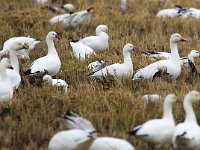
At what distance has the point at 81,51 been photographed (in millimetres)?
8781

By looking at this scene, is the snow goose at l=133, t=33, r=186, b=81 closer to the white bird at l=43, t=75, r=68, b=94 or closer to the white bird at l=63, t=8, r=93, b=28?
the white bird at l=43, t=75, r=68, b=94

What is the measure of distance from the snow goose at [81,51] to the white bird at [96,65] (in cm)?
69

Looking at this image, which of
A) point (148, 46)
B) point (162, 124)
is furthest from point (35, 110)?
point (148, 46)

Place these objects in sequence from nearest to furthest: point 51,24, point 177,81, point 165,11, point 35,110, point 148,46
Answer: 1. point 35,110
2. point 177,81
3. point 148,46
4. point 51,24
5. point 165,11

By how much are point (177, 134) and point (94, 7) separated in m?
8.77

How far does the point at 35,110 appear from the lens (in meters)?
5.89

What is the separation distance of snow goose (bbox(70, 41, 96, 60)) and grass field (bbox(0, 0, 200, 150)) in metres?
0.12

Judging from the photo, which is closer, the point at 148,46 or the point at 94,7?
the point at 148,46

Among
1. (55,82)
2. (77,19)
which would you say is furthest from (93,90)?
(77,19)

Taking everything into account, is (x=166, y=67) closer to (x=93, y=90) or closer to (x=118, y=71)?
(x=118, y=71)

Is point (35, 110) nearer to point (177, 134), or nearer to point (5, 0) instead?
point (177, 134)

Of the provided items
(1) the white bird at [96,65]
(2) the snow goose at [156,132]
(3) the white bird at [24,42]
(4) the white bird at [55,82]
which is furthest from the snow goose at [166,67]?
(2) the snow goose at [156,132]

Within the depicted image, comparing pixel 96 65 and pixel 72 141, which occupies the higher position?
pixel 72 141

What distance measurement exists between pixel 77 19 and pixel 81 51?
110 inches
